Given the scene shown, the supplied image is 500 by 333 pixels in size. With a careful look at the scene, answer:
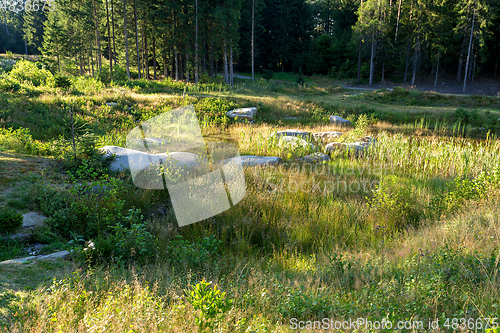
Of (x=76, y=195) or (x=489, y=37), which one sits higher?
(x=489, y=37)

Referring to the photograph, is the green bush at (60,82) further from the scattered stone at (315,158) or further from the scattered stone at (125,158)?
the scattered stone at (315,158)

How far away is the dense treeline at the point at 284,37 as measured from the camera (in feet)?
95.8

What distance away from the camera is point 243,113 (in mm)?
15805

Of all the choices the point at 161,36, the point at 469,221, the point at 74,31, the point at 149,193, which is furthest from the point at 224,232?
the point at 74,31

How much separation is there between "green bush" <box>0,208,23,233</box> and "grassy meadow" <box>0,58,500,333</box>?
24cm

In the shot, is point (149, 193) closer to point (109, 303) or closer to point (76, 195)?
point (76, 195)

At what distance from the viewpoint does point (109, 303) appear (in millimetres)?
2385

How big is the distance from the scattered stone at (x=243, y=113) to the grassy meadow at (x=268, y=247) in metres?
5.48

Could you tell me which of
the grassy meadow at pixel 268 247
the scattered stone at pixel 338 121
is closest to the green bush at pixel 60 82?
the grassy meadow at pixel 268 247

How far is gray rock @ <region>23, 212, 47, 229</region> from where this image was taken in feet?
13.8

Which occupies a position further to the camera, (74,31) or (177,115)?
(74,31)

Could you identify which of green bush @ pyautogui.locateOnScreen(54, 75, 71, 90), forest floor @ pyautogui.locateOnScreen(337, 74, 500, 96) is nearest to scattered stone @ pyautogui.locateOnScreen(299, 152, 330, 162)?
green bush @ pyautogui.locateOnScreen(54, 75, 71, 90)

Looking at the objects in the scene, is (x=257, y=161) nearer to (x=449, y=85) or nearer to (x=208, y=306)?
(x=208, y=306)

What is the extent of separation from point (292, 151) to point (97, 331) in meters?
7.89
